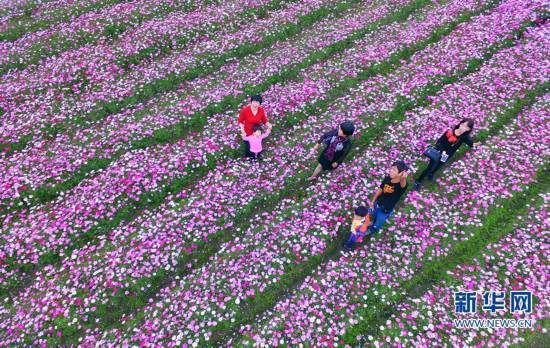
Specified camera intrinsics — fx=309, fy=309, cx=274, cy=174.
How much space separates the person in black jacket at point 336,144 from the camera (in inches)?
424

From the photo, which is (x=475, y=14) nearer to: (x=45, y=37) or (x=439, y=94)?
(x=439, y=94)

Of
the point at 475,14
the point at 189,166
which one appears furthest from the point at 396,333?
the point at 475,14

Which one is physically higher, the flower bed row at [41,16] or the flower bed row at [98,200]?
the flower bed row at [41,16]

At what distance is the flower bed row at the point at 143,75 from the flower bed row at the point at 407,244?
12299mm

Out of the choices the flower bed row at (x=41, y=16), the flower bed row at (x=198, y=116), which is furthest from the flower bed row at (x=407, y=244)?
the flower bed row at (x=41, y=16)

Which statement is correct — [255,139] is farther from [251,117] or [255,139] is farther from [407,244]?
[407,244]

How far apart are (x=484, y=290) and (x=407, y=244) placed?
2.75 metres

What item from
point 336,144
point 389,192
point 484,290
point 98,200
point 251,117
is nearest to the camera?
point 389,192

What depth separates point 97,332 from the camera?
10305 millimetres

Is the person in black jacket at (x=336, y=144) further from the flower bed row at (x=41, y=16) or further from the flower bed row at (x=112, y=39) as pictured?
the flower bed row at (x=41, y=16)

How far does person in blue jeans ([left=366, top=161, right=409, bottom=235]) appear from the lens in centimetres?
931

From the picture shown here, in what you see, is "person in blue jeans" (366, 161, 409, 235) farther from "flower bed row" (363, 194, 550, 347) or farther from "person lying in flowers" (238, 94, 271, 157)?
"person lying in flowers" (238, 94, 271, 157)

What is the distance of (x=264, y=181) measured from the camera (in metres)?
14.1

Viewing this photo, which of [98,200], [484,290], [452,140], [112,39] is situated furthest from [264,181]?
[112,39]
